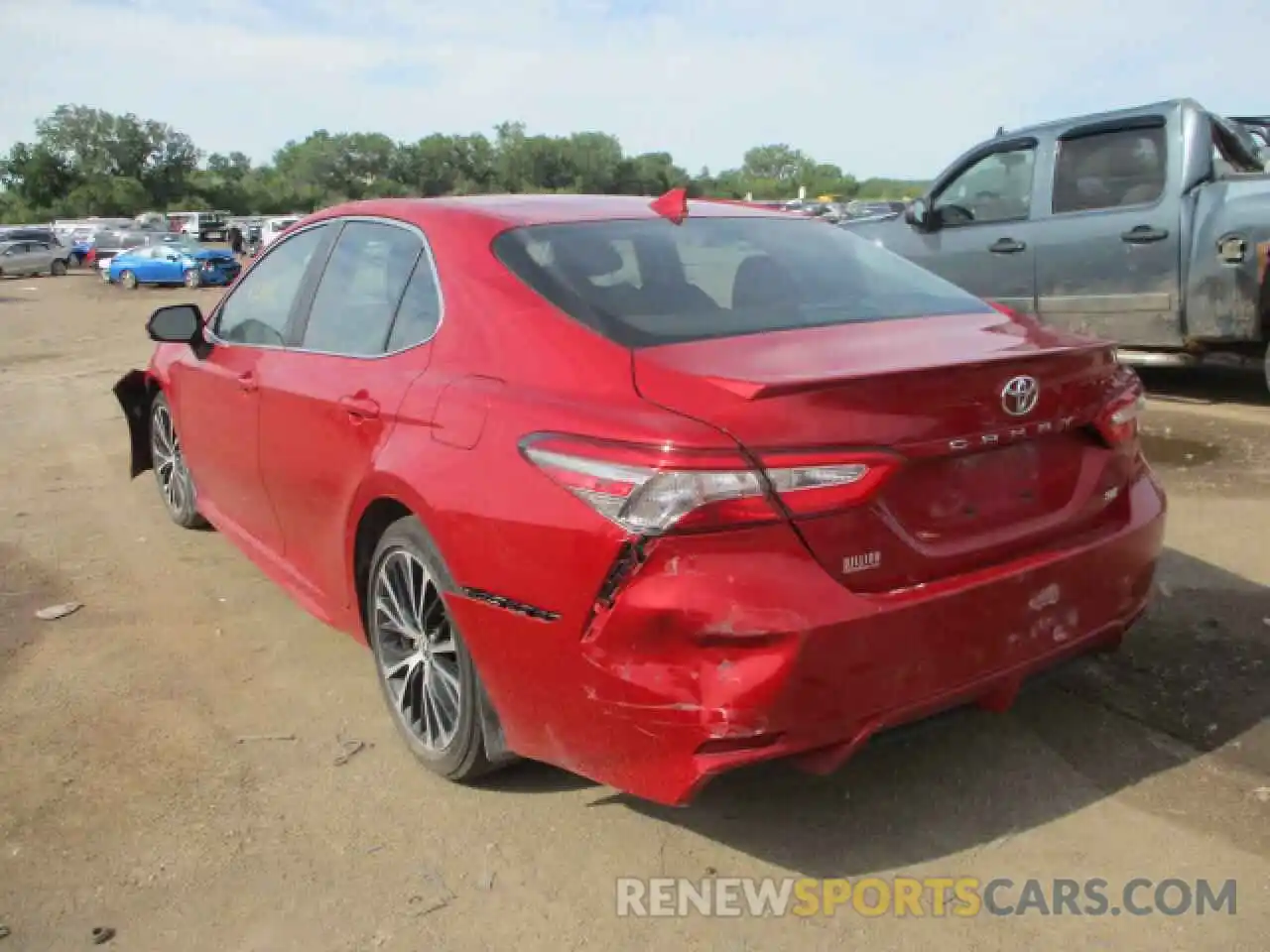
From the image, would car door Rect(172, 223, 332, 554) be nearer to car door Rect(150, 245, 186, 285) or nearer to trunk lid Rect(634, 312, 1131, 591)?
trunk lid Rect(634, 312, 1131, 591)

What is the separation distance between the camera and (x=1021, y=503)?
2760mm

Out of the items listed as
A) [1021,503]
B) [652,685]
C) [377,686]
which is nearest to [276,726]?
[377,686]

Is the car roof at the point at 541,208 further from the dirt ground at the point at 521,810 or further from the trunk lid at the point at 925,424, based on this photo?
→ the dirt ground at the point at 521,810

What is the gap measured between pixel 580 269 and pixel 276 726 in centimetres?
178

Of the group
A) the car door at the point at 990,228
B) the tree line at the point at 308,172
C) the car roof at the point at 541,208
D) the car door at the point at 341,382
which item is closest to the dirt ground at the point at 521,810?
the car door at the point at 341,382

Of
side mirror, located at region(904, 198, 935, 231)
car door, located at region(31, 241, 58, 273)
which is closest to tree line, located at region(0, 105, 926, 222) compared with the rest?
car door, located at region(31, 241, 58, 273)

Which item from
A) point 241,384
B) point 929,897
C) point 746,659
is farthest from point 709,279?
point 241,384

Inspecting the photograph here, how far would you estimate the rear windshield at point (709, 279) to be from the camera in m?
2.91

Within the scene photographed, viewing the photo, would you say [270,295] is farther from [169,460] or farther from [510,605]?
[510,605]

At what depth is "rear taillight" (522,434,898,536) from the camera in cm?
234

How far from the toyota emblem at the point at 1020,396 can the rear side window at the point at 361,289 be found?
5.87 ft

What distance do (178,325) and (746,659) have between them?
3434mm

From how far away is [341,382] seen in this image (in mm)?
3504

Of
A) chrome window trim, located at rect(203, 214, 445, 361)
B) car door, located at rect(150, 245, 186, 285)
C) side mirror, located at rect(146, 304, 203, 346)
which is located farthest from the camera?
car door, located at rect(150, 245, 186, 285)
